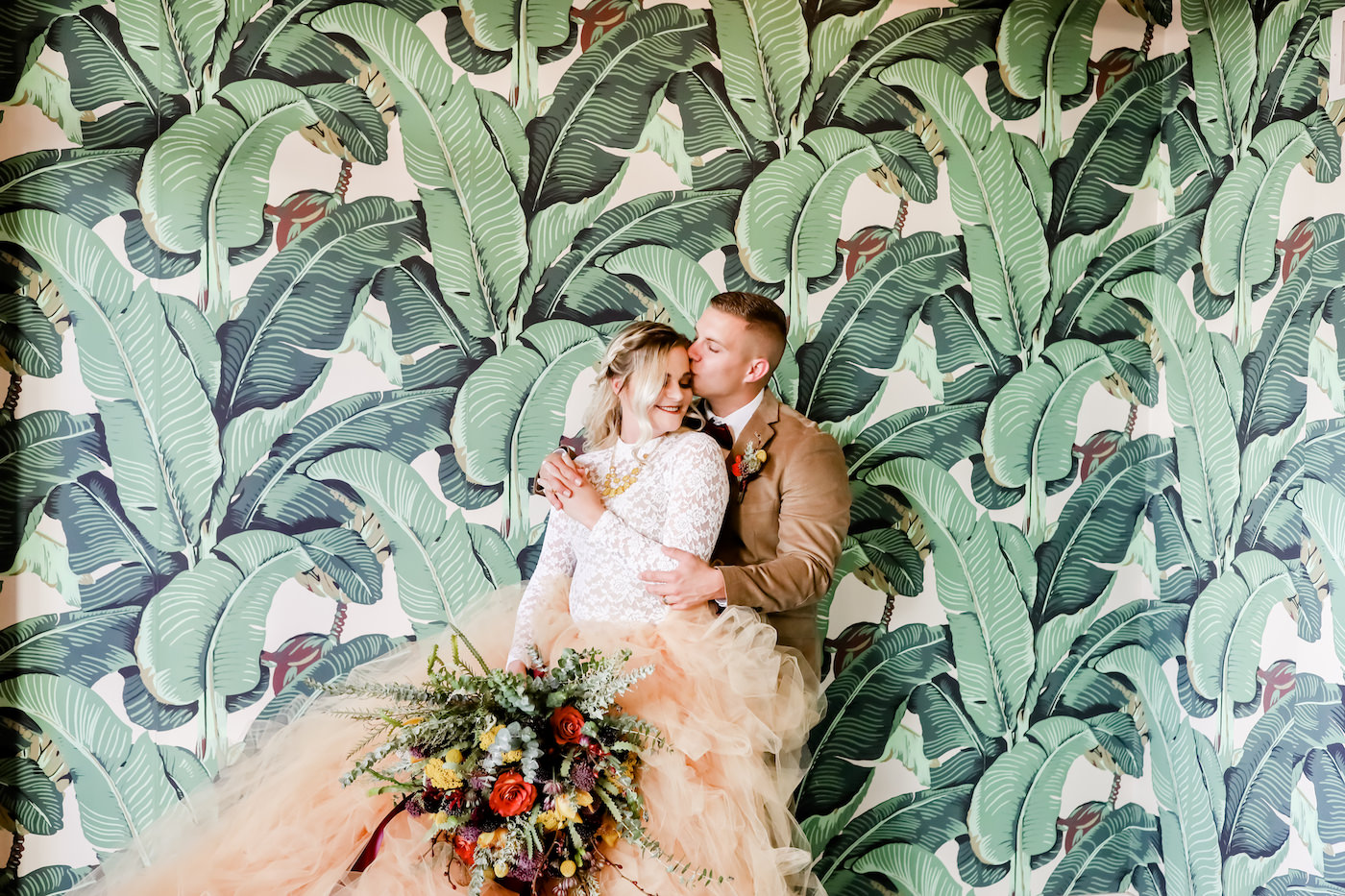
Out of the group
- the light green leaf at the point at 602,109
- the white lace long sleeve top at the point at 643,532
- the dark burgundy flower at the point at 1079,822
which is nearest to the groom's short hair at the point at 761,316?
the white lace long sleeve top at the point at 643,532

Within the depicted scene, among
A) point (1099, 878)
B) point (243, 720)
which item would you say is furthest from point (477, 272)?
point (1099, 878)

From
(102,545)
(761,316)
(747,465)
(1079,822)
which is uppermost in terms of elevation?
(761,316)

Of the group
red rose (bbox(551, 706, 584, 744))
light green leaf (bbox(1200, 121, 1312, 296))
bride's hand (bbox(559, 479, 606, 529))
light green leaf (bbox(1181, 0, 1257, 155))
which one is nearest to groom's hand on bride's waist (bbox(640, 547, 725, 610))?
bride's hand (bbox(559, 479, 606, 529))

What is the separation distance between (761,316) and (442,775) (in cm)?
140

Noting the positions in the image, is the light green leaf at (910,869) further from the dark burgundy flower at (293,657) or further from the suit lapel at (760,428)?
the dark burgundy flower at (293,657)

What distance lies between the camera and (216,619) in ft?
8.20

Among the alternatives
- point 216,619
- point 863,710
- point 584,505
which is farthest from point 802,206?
point 216,619

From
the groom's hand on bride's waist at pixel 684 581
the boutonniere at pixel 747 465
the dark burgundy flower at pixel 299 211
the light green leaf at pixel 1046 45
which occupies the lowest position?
the groom's hand on bride's waist at pixel 684 581

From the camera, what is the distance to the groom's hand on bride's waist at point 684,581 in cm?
217

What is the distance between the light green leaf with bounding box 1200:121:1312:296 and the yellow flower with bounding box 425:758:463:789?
2.55m

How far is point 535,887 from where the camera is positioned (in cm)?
187

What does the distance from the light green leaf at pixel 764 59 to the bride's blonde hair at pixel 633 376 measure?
0.83 metres

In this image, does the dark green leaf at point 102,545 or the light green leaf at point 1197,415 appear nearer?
the dark green leaf at point 102,545

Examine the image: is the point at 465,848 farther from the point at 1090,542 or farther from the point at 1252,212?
the point at 1252,212
